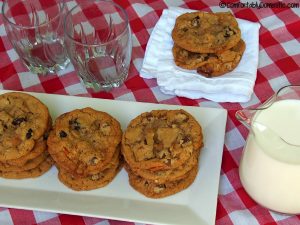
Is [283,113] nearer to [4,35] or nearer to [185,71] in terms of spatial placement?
[185,71]

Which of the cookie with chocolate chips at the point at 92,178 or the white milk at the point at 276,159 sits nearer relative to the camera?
the white milk at the point at 276,159

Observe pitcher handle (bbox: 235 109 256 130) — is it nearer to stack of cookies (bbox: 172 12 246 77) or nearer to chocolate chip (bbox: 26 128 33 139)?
stack of cookies (bbox: 172 12 246 77)

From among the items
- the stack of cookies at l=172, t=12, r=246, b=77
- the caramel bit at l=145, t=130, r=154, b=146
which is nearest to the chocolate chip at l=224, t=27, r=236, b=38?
the stack of cookies at l=172, t=12, r=246, b=77

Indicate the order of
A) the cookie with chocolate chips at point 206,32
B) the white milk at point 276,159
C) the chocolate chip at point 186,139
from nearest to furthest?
the white milk at point 276,159 → the chocolate chip at point 186,139 → the cookie with chocolate chips at point 206,32

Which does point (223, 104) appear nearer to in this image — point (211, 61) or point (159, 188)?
point (211, 61)

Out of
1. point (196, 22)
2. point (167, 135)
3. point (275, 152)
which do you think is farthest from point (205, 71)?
point (275, 152)

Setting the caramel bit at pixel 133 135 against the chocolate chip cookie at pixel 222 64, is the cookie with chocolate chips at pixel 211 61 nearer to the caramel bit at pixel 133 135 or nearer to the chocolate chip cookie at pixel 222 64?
the chocolate chip cookie at pixel 222 64

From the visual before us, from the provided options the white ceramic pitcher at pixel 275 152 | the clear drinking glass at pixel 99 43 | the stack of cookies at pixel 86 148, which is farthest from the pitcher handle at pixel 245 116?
the clear drinking glass at pixel 99 43
